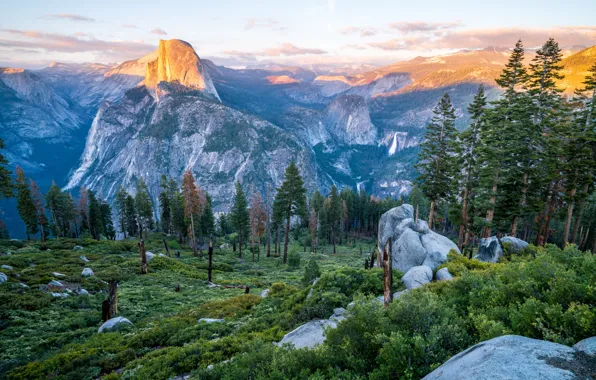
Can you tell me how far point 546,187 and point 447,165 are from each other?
367 inches

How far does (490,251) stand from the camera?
2106 centimetres

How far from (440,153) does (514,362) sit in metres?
33.7

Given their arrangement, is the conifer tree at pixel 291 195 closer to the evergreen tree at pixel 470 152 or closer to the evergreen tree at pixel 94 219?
the evergreen tree at pixel 470 152

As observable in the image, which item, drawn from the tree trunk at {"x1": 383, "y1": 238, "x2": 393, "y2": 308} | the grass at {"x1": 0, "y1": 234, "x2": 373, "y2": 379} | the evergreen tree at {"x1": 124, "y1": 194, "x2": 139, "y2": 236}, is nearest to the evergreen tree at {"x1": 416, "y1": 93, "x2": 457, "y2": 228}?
the grass at {"x1": 0, "y1": 234, "x2": 373, "y2": 379}

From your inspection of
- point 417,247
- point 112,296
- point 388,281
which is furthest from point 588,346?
point 112,296

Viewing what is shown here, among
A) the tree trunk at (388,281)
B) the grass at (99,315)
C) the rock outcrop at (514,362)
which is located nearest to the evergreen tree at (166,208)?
the grass at (99,315)

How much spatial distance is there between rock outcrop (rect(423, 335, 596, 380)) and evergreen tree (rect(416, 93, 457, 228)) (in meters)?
31.2

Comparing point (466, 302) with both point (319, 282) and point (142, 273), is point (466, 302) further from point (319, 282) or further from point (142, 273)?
point (142, 273)

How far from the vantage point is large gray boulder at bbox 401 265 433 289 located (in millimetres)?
16062

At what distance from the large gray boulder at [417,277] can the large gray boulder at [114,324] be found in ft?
55.6

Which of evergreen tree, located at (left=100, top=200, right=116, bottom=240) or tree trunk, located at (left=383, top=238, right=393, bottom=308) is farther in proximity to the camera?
evergreen tree, located at (left=100, top=200, right=116, bottom=240)

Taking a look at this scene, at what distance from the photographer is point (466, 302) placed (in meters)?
9.95

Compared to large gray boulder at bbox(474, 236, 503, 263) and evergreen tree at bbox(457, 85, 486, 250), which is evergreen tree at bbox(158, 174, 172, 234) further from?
large gray boulder at bbox(474, 236, 503, 263)

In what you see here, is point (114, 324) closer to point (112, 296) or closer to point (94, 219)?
point (112, 296)
